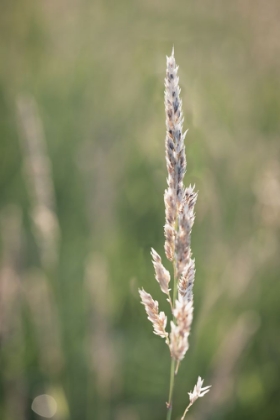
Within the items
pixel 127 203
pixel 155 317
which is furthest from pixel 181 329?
pixel 127 203

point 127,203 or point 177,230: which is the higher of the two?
point 127,203

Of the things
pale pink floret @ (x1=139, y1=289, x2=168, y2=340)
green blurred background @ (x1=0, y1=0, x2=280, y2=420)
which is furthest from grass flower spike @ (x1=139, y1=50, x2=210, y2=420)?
green blurred background @ (x1=0, y1=0, x2=280, y2=420)

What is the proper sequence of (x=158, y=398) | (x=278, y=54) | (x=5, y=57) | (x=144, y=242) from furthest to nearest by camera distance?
1. (x=5, y=57)
2. (x=278, y=54)
3. (x=144, y=242)
4. (x=158, y=398)

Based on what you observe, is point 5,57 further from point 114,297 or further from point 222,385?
point 222,385

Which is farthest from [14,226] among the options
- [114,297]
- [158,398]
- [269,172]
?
[269,172]

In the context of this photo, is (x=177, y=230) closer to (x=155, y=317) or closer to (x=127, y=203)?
(x=155, y=317)

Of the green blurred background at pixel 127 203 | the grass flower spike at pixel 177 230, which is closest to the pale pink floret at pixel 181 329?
the grass flower spike at pixel 177 230

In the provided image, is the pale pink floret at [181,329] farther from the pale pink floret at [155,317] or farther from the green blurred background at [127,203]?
the green blurred background at [127,203]

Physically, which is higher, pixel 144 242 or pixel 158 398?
pixel 144 242

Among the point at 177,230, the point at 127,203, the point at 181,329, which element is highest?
the point at 127,203
